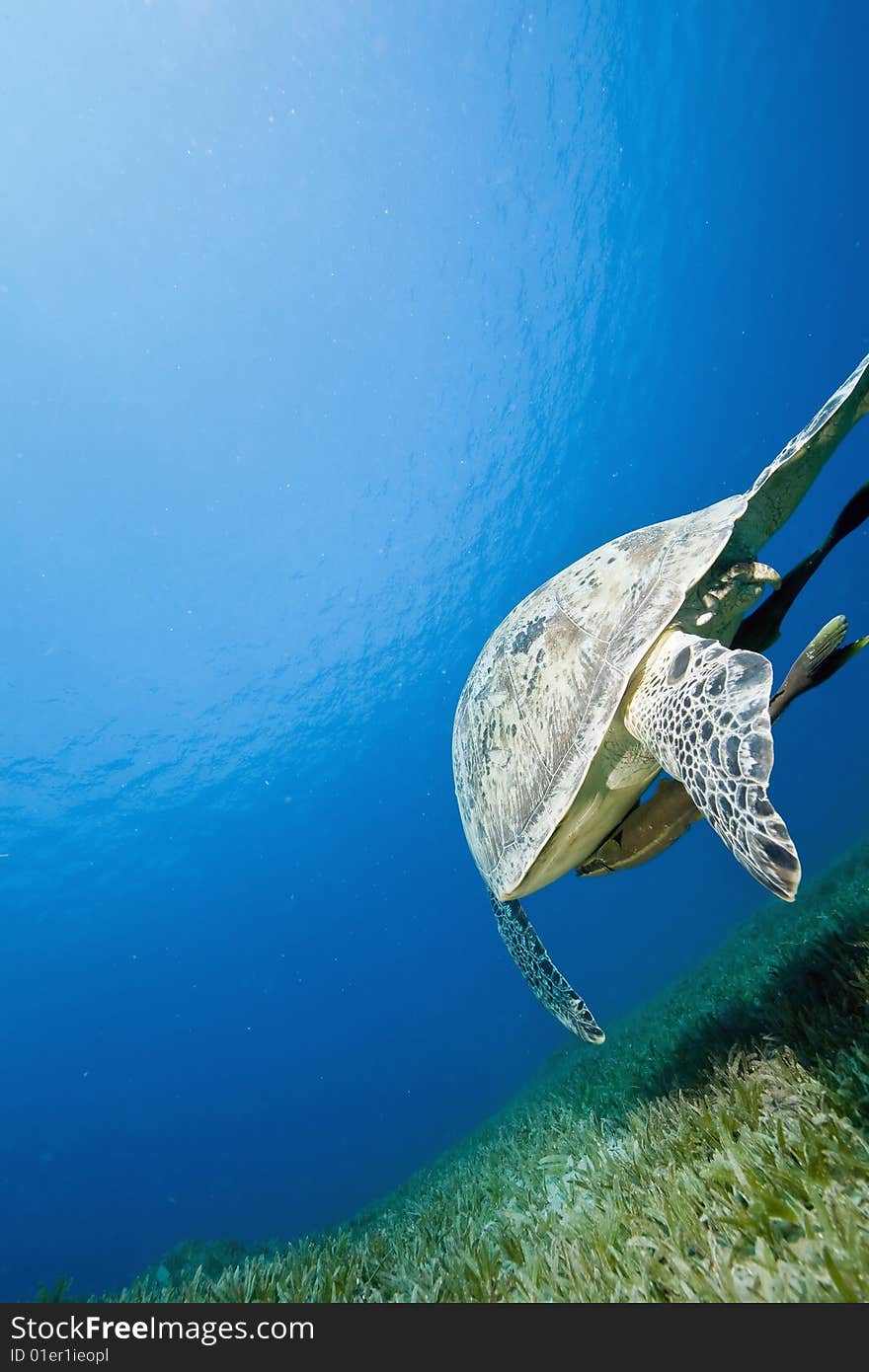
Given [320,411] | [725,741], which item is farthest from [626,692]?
[320,411]

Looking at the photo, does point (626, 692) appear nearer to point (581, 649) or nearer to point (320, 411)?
point (581, 649)

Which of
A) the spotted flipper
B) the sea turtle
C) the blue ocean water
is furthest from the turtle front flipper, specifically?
the blue ocean water

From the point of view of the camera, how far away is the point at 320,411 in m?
22.6

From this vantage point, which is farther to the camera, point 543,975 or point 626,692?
point 543,975

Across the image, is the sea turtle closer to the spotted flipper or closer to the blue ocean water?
the spotted flipper

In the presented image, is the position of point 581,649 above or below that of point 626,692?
above

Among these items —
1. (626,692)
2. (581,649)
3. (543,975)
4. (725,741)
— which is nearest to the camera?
(725,741)

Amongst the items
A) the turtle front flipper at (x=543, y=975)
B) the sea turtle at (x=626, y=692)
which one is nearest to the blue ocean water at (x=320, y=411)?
the turtle front flipper at (x=543, y=975)

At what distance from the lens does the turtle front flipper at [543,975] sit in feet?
9.59

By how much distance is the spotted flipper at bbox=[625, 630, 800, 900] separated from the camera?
166 cm

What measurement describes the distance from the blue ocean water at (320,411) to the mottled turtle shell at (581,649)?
19.6 metres

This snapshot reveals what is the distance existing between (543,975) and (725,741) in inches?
84.9

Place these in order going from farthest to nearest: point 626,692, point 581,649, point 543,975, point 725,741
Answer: point 543,975, point 581,649, point 626,692, point 725,741

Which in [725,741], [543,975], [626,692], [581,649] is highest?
[581,649]
